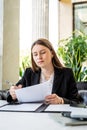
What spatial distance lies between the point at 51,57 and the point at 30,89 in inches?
26.2

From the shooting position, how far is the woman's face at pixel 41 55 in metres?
2.04

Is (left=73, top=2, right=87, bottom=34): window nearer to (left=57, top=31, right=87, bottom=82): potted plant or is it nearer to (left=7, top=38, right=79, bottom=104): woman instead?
(left=57, top=31, right=87, bottom=82): potted plant

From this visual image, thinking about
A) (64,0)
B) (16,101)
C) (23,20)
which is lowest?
(16,101)

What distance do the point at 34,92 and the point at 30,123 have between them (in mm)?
654

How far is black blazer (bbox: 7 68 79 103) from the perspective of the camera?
206 centimetres

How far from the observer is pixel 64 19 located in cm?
447

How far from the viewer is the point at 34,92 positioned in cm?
162

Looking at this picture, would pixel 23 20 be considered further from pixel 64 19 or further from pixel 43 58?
pixel 43 58

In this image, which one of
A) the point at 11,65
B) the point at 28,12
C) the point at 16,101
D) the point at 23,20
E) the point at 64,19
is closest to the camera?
the point at 16,101

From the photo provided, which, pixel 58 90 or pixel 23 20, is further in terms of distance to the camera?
pixel 23 20

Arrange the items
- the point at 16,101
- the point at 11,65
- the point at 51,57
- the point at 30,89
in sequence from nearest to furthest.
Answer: the point at 30,89, the point at 16,101, the point at 51,57, the point at 11,65

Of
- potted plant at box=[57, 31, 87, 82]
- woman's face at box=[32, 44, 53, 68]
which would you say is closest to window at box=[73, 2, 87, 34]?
potted plant at box=[57, 31, 87, 82]

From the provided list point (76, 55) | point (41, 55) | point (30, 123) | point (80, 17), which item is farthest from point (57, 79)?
point (80, 17)

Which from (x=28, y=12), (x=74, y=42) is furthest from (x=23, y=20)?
(x=74, y=42)
